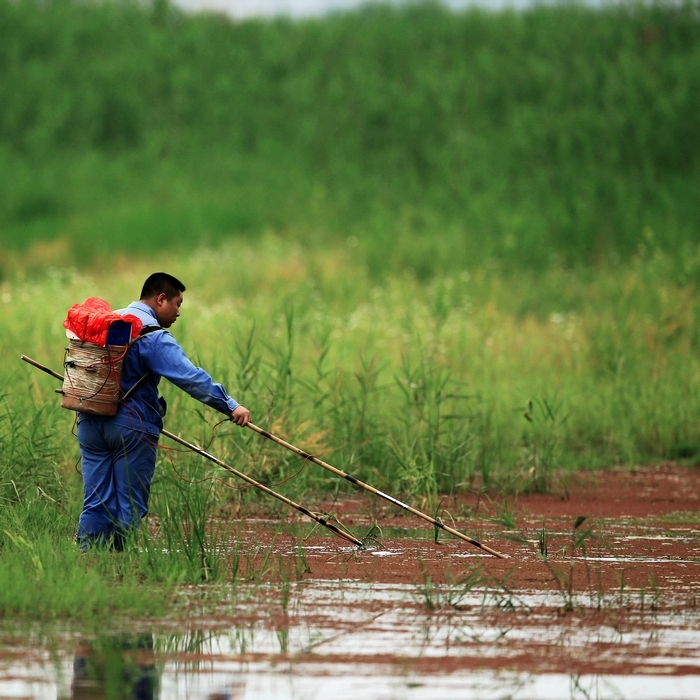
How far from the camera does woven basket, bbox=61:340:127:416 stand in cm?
755

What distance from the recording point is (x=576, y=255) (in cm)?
2516

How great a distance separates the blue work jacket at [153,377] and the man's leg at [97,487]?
10cm

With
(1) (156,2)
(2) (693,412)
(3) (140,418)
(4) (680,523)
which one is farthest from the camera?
(1) (156,2)

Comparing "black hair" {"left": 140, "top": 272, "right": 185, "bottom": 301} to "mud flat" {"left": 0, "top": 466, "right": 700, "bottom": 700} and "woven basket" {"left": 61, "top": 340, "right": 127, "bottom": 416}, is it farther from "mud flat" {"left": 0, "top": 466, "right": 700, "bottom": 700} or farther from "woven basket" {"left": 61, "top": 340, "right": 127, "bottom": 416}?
"mud flat" {"left": 0, "top": 466, "right": 700, "bottom": 700}

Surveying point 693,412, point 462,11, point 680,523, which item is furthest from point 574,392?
point 462,11

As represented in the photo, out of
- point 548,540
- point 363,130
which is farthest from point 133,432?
point 363,130

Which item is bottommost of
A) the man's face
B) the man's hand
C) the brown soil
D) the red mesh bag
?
the brown soil

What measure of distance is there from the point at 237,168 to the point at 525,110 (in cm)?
648

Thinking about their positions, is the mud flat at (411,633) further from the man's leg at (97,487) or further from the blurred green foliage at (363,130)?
the blurred green foliage at (363,130)

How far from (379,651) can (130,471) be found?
95.4 inches

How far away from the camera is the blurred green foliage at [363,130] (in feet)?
88.2

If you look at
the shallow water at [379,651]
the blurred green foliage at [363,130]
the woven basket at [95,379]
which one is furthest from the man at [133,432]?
the blurred green foliage at [363,130]

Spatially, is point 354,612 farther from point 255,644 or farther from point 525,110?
point 525,110

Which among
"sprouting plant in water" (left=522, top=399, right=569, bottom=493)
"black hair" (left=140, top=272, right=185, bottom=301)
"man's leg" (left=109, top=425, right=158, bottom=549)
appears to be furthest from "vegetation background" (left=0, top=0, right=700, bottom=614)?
"black hair" (left=140, top=272, right=185, bottom=301)
